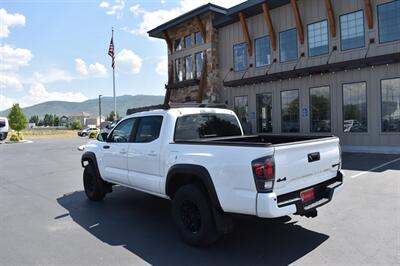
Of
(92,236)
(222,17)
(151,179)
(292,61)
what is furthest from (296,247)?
(222,17)

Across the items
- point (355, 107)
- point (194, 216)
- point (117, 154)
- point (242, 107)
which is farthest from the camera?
point (242, 107)

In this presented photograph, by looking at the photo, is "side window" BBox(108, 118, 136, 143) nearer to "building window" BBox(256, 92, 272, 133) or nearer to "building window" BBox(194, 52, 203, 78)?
"building window" BBox(256, 92, 272, 133)

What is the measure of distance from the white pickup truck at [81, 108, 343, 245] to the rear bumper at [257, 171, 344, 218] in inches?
0.5

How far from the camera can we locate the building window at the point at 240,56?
21.6 meters

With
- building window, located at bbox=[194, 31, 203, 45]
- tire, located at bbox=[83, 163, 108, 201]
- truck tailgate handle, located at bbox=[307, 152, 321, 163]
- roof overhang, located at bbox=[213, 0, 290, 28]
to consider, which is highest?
roof overhang, located at bbox=[213, 0, 290, 28]

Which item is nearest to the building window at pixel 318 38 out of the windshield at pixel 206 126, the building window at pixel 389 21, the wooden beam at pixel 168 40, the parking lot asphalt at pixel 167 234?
the building window at pixel 389 21

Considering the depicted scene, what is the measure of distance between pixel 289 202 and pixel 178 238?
1.83 meters

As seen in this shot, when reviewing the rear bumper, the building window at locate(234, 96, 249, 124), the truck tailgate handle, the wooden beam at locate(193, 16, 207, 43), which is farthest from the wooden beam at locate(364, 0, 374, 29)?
the truck tailgate handle

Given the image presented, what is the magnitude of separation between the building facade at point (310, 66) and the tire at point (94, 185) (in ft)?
41.9

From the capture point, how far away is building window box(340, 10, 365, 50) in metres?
16.1

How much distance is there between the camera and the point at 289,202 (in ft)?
14.1

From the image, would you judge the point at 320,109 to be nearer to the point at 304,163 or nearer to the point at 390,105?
the point at 390,105

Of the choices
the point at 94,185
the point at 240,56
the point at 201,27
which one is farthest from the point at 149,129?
the point at 201,27

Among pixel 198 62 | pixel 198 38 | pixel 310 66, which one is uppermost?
pixel 198 38
